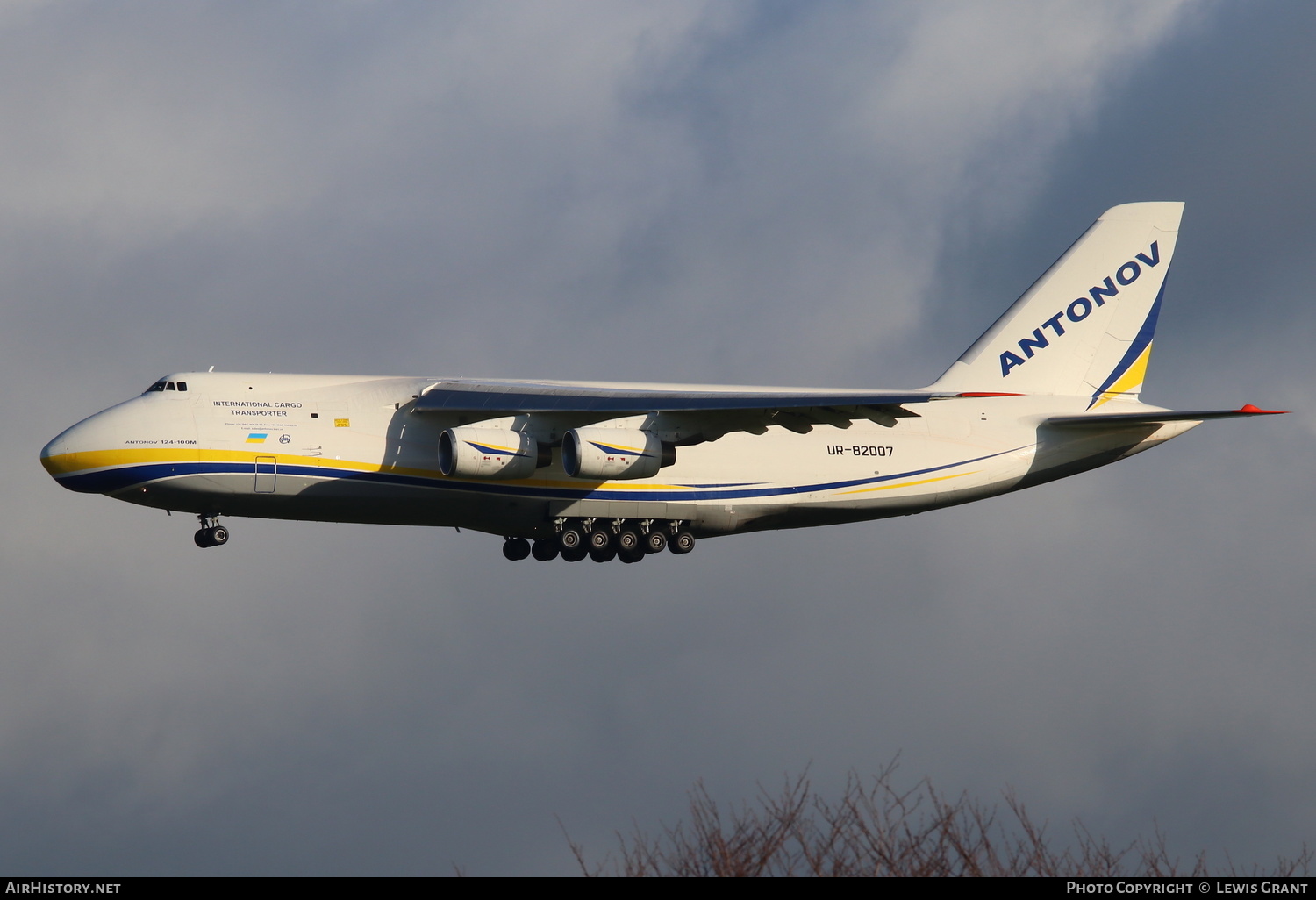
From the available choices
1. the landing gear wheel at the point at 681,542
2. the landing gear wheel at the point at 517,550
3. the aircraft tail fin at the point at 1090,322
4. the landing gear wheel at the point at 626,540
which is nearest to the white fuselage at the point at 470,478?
the landing gear wheel at the point at 681,542

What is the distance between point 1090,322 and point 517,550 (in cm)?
933

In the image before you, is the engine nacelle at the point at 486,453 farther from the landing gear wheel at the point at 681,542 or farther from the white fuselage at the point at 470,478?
the landing gear wheel at the point at 681,542

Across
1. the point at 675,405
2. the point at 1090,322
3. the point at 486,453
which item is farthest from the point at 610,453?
the point at 1090,322

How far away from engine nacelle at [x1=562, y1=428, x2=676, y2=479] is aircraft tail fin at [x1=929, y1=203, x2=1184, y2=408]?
19.3ft

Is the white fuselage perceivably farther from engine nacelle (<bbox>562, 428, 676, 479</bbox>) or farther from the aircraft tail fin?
the aircraft tail fin

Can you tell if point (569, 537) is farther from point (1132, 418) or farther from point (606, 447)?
point (1132, 418)

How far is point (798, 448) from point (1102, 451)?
474cm

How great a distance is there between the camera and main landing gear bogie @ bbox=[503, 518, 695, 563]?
848 inches

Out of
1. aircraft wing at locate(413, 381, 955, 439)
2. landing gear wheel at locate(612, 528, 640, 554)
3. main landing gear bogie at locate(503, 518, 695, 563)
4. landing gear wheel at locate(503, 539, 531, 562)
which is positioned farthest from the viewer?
landing gear wheel at locate(503, 539, 531, 562)

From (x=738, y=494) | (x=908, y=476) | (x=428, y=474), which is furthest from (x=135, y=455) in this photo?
(x=908, y=476)

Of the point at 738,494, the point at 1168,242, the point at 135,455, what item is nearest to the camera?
the point at 135,455

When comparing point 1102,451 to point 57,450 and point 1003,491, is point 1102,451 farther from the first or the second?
point 57,450

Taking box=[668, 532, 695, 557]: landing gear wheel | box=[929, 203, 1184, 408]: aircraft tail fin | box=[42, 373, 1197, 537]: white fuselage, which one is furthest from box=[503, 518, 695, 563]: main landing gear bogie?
box=[929, 203, 1184, 408]: aircraft tail fin
